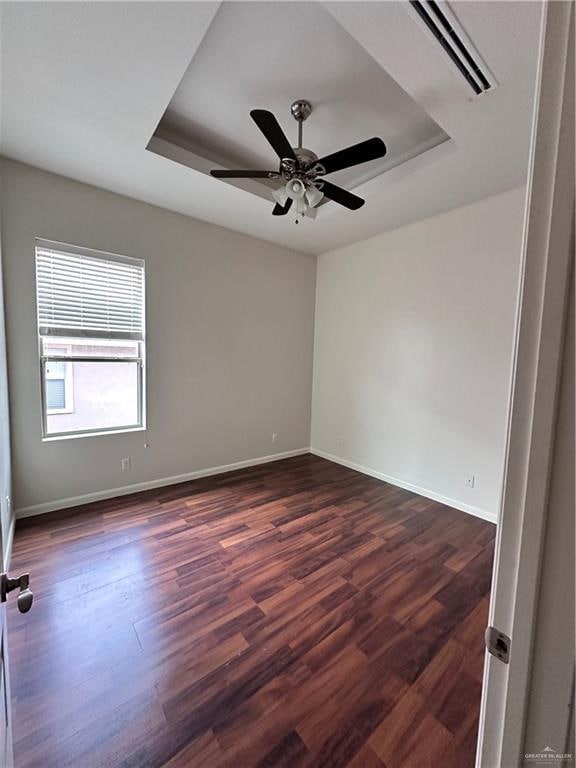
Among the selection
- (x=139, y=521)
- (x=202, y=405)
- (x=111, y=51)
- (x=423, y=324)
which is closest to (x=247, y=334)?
(x=202, y=405)

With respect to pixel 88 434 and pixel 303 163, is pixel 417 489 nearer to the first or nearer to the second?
pixel 303 163

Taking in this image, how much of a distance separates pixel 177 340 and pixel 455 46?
2.95m

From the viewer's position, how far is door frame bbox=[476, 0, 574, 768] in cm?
46

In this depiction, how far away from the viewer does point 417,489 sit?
3377mm

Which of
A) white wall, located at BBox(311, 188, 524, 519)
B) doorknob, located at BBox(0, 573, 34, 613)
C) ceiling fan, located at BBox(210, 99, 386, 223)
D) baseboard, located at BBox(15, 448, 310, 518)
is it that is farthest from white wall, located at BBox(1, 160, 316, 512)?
doorknob, located at BBox(0, 573, 34, 613)

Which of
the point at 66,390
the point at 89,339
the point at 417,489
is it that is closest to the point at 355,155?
the point at 89,339

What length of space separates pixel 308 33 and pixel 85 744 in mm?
3255

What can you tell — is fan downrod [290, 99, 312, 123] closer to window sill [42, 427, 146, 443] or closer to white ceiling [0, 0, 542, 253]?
white ceiling [0, 0, 542, 253]

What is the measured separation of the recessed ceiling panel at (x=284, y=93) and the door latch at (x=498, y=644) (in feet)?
7.80

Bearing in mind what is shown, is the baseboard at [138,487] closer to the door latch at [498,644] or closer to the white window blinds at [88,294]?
the white window blinds at [88,294]

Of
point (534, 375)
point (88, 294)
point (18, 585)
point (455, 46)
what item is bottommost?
point (18, 585)

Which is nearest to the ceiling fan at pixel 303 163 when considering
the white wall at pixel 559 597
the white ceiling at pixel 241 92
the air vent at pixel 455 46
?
the white ceiling at pixel 241 92

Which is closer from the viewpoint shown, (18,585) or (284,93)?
(18,585)

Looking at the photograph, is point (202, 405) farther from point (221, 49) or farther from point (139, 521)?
point (221, 49)
